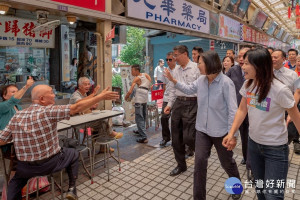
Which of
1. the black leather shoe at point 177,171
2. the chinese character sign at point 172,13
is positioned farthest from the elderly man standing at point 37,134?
the chinese character sign at point 172,13

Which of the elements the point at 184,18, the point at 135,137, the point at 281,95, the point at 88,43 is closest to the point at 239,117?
the point at 281,95

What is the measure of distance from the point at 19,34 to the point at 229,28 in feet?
31.4

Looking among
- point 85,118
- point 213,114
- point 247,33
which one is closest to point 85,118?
point 85,118

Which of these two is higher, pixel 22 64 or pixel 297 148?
pixel 22 64

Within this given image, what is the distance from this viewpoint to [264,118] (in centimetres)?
222

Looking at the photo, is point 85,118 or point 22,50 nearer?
point 85,118

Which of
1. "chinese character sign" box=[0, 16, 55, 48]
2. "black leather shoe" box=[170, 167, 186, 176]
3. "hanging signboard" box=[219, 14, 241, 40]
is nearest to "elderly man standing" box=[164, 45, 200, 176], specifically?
"black leather shoe" box=[170, 167, 186, 176]

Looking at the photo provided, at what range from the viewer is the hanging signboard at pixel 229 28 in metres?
10.6

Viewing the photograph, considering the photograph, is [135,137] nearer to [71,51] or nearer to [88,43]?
[88,43]

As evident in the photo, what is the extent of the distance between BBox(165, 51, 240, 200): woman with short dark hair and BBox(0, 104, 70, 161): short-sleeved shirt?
176 centimetres

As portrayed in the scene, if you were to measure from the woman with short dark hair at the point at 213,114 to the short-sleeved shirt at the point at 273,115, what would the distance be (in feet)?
2.14

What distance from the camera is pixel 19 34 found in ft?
19.8

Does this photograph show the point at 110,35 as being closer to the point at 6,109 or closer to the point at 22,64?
the point at 6,109

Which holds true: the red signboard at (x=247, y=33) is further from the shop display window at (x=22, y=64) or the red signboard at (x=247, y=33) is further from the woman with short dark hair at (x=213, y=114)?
the woman with short dark hair at (x=213, y=114)
